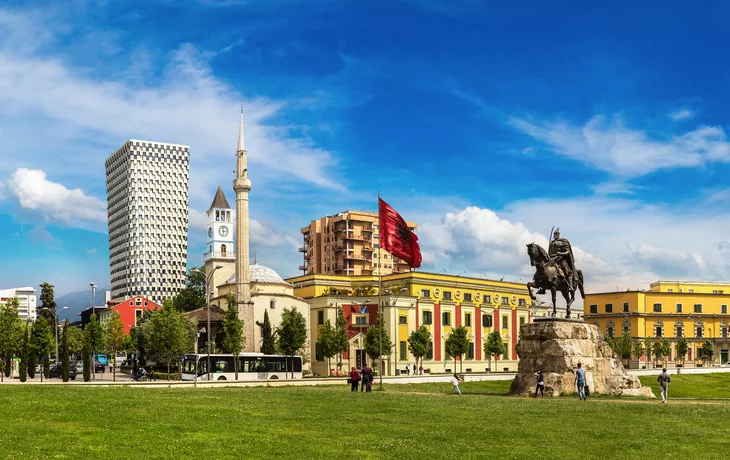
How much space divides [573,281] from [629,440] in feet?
74.4

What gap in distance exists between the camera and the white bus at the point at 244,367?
67.6 m

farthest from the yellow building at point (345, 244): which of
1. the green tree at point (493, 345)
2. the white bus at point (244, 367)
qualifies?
the white bus at point (244, 367)

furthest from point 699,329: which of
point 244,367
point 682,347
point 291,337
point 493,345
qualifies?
→ point 244,367

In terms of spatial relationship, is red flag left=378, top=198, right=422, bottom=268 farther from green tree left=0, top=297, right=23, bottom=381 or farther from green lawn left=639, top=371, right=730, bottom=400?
green tree left=0, top=297, right=23, bottom=381

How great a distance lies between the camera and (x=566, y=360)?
42344mm

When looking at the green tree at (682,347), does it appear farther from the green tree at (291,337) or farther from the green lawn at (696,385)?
the green tree at (291,337)

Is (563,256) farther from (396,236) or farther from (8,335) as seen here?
(8,335)

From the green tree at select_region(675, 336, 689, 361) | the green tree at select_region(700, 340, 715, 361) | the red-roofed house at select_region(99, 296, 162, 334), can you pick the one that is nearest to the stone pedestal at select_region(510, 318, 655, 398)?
the green tree at select_region(675, 336, 689, 361)

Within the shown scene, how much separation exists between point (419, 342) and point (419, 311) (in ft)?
28.8

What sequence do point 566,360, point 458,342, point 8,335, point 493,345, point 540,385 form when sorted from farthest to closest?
point 493,345 < point 458,342 < point 8,335 < point 566,360 < point 540,385

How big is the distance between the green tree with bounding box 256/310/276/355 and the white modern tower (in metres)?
2.92

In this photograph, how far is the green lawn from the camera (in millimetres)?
65944

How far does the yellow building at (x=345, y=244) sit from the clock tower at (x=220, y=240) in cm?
2106

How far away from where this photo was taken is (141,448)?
2033 centimetres
